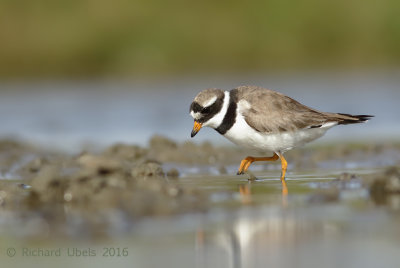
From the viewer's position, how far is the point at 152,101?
786 inches

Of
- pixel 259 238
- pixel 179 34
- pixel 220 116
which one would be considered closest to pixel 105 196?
pixel 259 238

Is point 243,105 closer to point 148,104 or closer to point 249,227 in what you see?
point 249,227

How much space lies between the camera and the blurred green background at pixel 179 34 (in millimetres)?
23812

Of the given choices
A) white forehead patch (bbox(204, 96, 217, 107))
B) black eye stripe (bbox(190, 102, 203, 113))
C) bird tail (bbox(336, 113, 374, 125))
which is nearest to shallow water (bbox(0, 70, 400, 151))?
bird tail (bbox(336, 113, 374, 125))

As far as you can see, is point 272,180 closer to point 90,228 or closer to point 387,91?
point 90,228

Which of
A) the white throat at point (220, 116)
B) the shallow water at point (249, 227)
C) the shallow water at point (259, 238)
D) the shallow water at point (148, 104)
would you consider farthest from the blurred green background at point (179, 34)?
the shallow water at point (259, 238)

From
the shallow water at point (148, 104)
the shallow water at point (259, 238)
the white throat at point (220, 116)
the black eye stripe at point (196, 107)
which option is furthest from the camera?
the shallow water at point (148, 104)

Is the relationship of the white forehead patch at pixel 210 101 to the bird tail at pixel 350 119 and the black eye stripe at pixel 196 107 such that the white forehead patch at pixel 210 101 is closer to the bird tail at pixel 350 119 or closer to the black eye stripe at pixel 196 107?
the black eye stripe at pixel 196 107

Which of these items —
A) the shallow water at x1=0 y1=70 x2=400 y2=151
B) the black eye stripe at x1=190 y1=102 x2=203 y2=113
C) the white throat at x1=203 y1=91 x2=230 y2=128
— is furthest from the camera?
the shallow water at x1=0 y1=70 x2=400 y2=151

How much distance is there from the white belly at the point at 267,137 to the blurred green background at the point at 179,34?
48.0 feet

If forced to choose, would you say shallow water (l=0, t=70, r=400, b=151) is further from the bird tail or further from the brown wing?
the brown wing

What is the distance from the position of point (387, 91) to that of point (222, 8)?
6874mm

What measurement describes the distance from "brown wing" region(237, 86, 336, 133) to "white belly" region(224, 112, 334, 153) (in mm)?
71

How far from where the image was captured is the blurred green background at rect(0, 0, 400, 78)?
23812 mm
